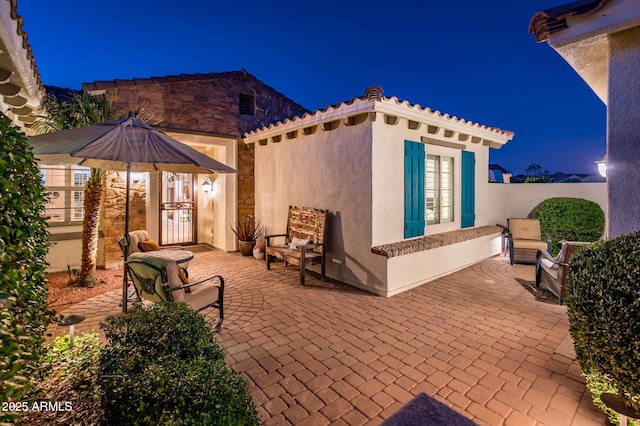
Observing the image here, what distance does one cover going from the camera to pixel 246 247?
8.65 m

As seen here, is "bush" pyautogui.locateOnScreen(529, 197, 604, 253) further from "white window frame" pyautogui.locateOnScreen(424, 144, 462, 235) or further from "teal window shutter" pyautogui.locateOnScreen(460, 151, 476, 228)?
"white window frame" pyautogui.locateOnScreen(424, 144, 462, 235)

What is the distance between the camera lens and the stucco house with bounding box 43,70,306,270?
713 cm

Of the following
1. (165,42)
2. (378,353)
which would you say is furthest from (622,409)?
(165,42)

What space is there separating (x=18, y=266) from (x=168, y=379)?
39.4 inches

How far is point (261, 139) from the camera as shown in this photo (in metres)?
8.58

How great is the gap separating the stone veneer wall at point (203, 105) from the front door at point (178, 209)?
2032mm

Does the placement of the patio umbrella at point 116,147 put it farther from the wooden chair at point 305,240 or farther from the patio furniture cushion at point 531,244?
the patio furniture cushion at point 531,244

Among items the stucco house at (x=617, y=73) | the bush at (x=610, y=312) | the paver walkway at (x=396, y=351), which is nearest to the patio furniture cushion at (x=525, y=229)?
the paver walkway at (x=396, y=351)

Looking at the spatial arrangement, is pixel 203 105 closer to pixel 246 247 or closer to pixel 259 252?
pixel 246 247

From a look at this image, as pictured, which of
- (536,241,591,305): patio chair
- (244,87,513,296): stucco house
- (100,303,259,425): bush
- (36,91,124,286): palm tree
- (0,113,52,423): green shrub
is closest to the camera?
(0,113,52,423): green shrub

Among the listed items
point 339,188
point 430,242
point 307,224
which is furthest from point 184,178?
point 430,242

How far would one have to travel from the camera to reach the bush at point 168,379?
151 cm

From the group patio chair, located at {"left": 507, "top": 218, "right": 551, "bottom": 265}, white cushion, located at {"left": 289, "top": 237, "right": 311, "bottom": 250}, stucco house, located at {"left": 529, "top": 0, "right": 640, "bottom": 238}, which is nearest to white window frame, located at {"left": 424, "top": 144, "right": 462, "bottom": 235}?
patio chair, located at {"left": 507, "top": 218, "right": 551, "bottom": 265}

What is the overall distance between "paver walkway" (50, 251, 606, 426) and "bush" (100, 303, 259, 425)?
980 mm
